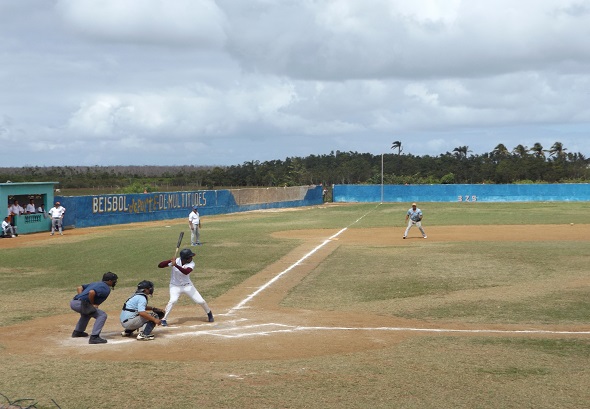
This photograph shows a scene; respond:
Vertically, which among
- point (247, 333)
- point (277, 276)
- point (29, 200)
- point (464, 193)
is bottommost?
point (277, 276)

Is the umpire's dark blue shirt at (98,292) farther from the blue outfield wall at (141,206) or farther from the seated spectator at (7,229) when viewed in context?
the blue outfield wall at (141,206)

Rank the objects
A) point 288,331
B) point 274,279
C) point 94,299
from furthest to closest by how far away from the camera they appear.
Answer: point 274,279 < point 288,331 < point 94,299

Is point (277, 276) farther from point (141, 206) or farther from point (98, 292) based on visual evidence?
point (141, 206)

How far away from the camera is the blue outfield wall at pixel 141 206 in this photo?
1875 inches

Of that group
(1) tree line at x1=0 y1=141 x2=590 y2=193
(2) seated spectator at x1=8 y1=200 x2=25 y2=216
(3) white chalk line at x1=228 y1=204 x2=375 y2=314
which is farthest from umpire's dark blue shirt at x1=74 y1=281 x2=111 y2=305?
(1) tree line at x1=0 y1=141 x2=590 y2=193

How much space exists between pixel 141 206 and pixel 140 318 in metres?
41.1

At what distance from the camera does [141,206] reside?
53938 millimetres

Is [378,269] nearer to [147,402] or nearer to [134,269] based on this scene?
[134,269]

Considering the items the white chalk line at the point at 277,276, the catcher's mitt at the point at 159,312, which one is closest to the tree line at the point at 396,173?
the white chalk line at the point at 277,276

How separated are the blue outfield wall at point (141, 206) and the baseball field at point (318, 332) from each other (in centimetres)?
1662

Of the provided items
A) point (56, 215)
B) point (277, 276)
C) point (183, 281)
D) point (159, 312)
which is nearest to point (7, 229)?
point (56, 215)

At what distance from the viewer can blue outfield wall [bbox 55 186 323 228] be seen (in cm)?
4762

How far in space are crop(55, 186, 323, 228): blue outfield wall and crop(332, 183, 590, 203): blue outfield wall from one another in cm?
2155

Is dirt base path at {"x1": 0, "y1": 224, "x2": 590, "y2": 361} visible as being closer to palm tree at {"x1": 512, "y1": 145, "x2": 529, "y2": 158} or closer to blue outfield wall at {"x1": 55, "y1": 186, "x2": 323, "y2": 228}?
blue outfield wall at {"x1": 55, "y1": 186, "x2": 323, "y2": 228}
